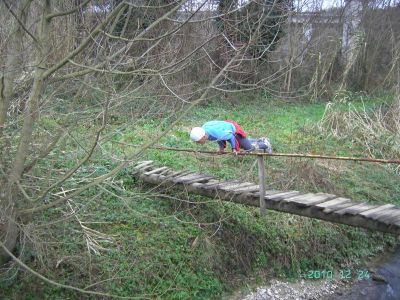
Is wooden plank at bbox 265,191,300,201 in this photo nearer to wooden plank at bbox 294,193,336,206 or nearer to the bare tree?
wooden plank at bbox 294,193,336,206

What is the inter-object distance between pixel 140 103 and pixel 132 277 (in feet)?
6.20

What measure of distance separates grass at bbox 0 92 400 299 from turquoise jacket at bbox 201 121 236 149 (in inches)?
36.1

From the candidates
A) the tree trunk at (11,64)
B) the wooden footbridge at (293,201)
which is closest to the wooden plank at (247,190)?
the wooden footbridge at (293,201)

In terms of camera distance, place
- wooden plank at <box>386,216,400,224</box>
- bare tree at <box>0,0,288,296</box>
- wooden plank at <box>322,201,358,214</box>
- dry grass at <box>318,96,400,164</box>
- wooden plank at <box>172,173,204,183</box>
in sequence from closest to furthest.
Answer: bare tree at <box>0,0,288,296</box>
wooden plank at <box>386,216,400,224</box>
wooden plank at <box>322,201,358,214</box>
wooden plank at <box>172,173,204,183</box>
dry grass at <box>318,96,400,164</box>

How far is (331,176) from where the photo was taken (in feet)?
27.0

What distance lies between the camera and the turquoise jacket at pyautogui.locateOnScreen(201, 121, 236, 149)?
6527 mm

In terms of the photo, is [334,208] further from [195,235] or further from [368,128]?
[368,128]

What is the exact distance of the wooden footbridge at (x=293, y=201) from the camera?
4.47m

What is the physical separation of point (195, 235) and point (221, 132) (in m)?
1.55

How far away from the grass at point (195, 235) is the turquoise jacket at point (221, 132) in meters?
0.92

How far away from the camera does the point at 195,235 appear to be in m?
5.89

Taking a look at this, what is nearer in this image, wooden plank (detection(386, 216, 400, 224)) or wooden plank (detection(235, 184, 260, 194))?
wooden plank (detection(386, 216, 400, 224))

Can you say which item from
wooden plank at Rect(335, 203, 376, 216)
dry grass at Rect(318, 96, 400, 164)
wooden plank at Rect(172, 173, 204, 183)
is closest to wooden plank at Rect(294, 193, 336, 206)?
wooden plank at Rect(335, 203, 376, 216)

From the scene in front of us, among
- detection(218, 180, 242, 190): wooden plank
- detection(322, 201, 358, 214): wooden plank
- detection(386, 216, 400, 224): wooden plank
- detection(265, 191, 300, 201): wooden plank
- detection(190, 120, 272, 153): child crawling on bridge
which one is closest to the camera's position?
detection(386, 216, 400, 224): wooden plank
